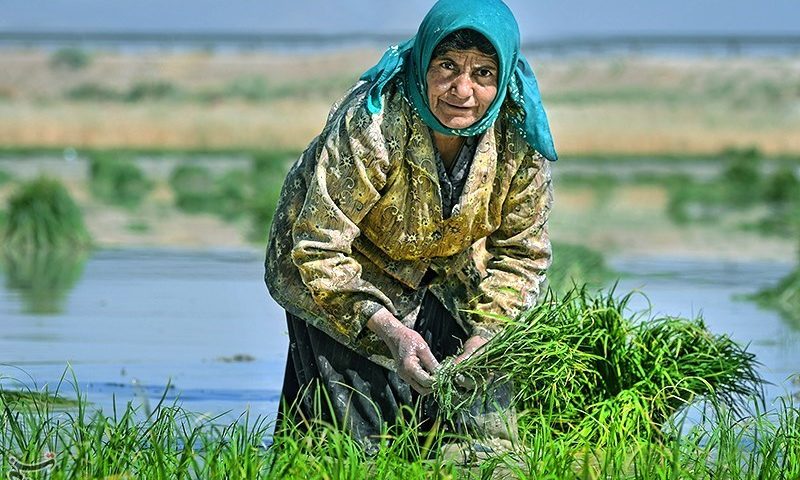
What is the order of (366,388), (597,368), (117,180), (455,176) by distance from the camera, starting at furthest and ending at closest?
(117,180) → (597,368) → (366,388) → (455,176)

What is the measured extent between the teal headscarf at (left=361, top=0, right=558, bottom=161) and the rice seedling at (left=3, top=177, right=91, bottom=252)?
11416mm

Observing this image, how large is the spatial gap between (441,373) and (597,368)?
3.06 ft

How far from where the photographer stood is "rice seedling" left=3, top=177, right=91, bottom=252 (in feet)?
57.9

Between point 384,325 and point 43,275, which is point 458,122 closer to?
point 384,325

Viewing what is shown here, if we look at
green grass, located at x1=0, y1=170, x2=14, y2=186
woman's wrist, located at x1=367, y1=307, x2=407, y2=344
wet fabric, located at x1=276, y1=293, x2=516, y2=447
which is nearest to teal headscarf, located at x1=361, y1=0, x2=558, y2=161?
woman's wrist, located at x1=367, y1=307, x2=407, y2=344

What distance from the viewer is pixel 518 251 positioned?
22.1 feet

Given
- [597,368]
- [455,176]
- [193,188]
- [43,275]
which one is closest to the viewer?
[455,176]

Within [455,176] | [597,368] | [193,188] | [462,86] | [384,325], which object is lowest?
[384,325]

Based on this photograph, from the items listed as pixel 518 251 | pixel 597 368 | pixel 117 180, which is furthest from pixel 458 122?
pixel 117 180

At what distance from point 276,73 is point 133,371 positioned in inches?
1876

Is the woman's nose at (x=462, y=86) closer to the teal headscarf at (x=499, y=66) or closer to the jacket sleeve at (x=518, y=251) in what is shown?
the teal headscarf at (x=499, y=66)

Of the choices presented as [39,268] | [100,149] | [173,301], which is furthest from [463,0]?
[100,149]

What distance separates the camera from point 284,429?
602 centimetres

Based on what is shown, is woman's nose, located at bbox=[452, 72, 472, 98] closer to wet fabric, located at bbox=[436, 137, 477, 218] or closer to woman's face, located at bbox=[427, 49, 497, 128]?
woman's face, located at bbox=[427, 49, 497, 128]
